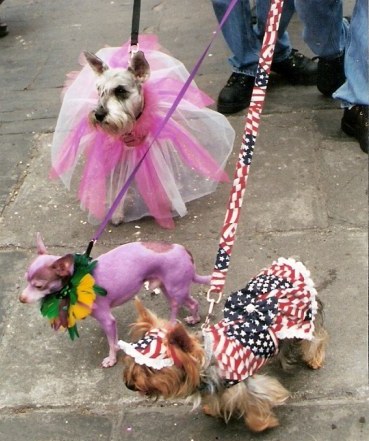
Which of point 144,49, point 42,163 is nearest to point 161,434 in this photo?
point 144,49

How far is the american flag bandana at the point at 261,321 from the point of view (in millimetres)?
2434

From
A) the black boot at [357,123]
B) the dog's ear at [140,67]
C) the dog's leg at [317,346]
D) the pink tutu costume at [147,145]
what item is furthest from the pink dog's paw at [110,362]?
the black boot at [357,123]

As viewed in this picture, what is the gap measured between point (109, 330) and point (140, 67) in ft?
4.55

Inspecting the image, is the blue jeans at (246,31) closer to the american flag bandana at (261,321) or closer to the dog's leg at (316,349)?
the american flag bandana at (261,321)

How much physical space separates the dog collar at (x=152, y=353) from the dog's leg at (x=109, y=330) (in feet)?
1.99

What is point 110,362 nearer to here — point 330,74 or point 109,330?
point 109,330

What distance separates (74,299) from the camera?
2.73 m

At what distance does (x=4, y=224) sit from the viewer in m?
4.05

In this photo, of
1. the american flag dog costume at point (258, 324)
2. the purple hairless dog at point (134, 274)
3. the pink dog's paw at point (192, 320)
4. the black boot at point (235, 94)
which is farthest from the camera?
the black boot at point (235, 94)

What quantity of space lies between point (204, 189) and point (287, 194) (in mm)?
490

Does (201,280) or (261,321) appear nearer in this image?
(261,321)

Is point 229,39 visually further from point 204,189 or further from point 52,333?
point 52,333

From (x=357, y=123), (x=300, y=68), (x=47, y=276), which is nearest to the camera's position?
(x=47, y=276)

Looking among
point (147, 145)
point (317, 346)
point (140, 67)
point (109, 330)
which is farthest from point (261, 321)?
point (140, 67)
